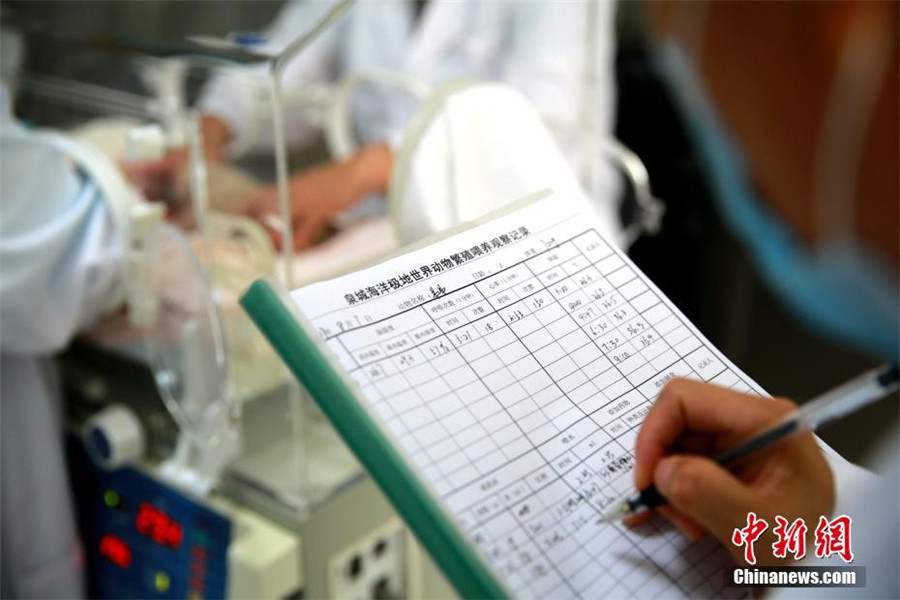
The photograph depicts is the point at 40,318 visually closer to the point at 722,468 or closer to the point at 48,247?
the point at 48,247

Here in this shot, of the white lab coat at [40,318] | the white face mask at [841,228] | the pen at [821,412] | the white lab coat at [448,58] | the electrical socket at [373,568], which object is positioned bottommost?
the electrical socket at [373,568]

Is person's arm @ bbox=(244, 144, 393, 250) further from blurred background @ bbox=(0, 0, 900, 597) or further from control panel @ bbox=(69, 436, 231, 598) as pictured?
control panel @ bbox=(69, 436, 231, 598)

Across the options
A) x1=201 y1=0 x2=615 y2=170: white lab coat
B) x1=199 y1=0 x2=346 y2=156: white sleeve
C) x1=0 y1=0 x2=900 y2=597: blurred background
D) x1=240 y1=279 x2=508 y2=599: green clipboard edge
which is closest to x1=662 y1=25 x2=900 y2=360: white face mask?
x1=0 y1=0 x2=900 y2=597: blurred background

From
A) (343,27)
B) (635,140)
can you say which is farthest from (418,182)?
(635,140)

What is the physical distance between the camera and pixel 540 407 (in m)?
0.50

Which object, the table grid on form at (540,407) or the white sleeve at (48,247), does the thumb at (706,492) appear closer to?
the table grid on form at (540,407)

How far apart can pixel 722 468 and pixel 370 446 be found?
18 cm

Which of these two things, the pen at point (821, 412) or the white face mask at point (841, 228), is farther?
the pen at point (821, 412)

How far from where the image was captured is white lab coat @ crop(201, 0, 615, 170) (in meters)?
1.22

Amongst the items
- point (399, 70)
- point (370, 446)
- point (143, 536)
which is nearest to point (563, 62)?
point (399, 70)

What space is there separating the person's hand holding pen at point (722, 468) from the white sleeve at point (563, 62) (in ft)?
2.47

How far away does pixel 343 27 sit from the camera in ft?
5.22

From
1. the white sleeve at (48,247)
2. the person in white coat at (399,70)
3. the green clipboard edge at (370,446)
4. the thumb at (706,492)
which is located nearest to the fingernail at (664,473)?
the thumb at (706,492)

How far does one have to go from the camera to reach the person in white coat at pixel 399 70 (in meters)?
1.01
